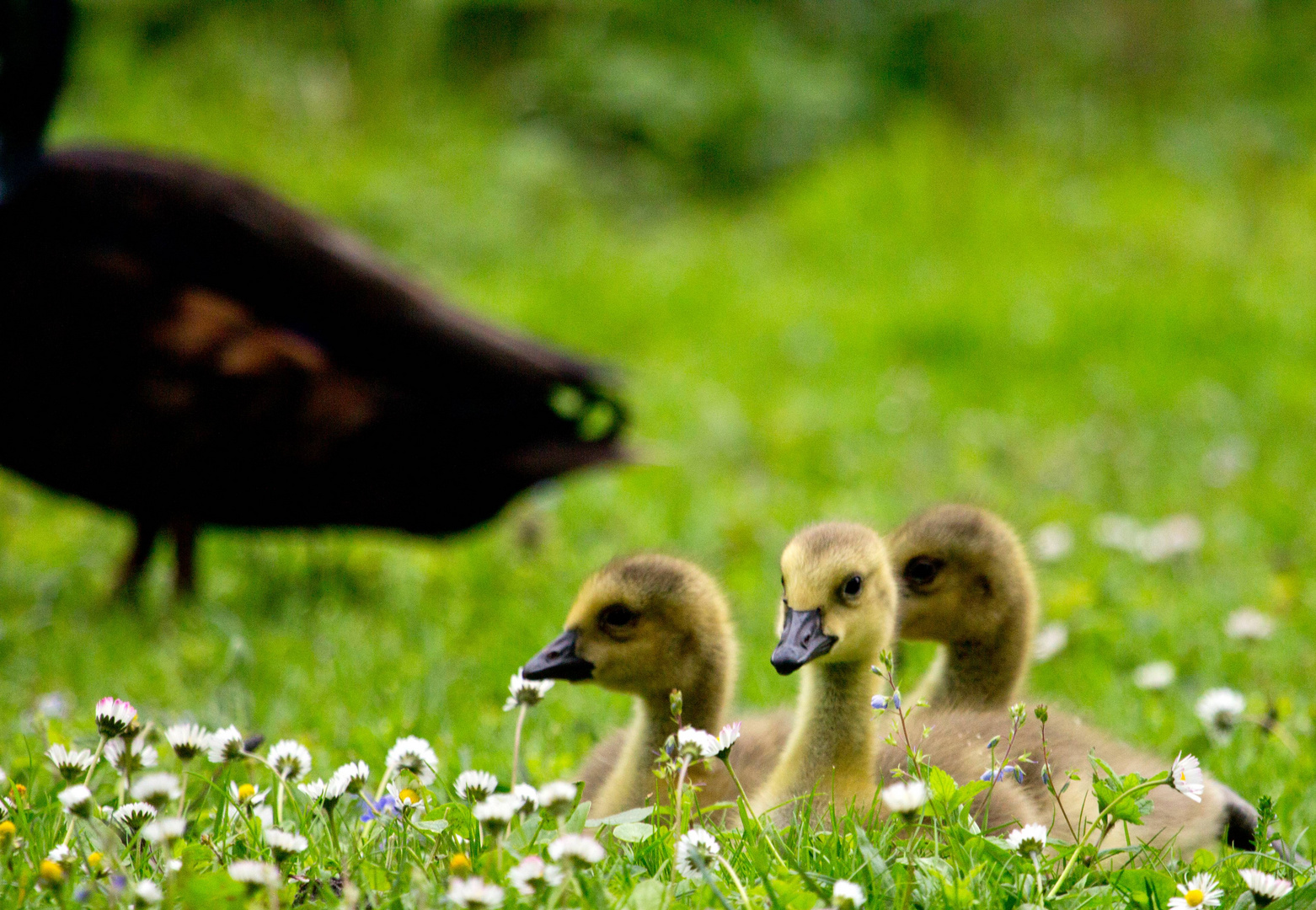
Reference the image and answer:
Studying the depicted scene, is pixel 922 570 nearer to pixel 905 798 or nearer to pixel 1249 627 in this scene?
pixel 905 798

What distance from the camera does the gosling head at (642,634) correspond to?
2.52 metres

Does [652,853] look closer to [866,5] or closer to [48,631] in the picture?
[48,631]

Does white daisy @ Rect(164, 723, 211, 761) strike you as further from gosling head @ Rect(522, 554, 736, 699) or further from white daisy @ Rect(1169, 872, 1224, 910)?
white daisy @ Rect(1169, 872, 1224, 910)

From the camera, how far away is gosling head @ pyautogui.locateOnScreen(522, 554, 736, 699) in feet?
8.28

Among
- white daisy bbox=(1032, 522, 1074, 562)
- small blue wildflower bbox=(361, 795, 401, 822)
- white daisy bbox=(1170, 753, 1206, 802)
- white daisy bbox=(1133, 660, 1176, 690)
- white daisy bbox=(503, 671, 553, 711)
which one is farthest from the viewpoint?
white daisy bbox=(1032, 522, 1074, 562)

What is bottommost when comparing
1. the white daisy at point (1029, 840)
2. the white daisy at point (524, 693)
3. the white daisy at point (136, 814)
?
the white daisy at point (1029, 840)

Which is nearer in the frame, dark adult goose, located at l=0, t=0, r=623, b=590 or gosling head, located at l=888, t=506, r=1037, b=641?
gosling head, located at l=888, t=506, r=1037, b=641

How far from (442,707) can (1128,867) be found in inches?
67.7

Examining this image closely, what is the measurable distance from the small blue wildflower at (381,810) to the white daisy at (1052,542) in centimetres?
249

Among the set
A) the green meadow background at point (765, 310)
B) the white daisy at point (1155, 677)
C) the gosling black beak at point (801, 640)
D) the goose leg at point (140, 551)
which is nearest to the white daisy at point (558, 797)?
the gosling black beak at point (801, 640)

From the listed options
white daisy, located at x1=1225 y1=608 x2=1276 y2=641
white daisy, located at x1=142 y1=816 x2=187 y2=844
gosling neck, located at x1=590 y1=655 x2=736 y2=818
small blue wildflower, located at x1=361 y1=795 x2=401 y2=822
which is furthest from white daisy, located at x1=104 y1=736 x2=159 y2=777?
white daisy, located at x1=1225 y1=608 x2=1276 y2=641

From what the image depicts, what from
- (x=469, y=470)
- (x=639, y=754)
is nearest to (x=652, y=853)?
(x=639, y=754)

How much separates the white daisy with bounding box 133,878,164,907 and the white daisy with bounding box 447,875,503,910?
36 centimetres

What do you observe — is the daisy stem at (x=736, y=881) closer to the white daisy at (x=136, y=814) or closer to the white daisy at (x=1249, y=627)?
Result: the white daisy at (x=136, y=814)
